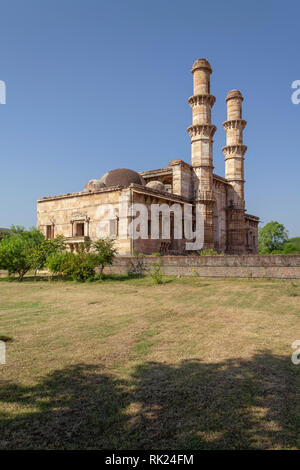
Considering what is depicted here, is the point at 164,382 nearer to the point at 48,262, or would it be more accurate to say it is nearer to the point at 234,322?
the point at 234,322

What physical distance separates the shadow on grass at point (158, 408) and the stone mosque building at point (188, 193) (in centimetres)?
1672

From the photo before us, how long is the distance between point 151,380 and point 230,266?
1163 cm

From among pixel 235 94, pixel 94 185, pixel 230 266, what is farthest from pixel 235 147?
pixel 230 266

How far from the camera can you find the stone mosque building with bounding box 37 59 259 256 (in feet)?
72.8

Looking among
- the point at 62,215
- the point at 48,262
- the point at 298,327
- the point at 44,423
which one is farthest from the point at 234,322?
the point at 62,215

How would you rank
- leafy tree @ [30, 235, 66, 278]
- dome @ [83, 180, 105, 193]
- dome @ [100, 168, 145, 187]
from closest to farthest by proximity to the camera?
leafy tree @ [30, 235, 66, 278] → dome @ [83, 180, 105, 193] → dome @ [100, 168, 145, 187]

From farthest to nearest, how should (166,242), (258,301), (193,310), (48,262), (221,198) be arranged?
(221,198) < (166,242) < (48,262) < (258,301) < (193,310)

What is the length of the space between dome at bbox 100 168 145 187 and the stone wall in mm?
10448

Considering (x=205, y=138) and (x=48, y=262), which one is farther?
(x=205, y=138)

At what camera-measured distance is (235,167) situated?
1350 inches

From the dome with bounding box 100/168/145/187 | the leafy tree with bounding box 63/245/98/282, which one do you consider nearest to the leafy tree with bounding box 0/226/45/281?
the leafy tree with bounding box 63/245/98/282

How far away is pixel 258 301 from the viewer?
29.7ft

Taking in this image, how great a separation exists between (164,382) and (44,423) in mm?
1456

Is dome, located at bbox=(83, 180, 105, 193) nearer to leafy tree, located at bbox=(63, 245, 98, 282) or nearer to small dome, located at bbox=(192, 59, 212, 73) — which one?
leafy tree, located at bbox=(63, 245, 98, 282)
